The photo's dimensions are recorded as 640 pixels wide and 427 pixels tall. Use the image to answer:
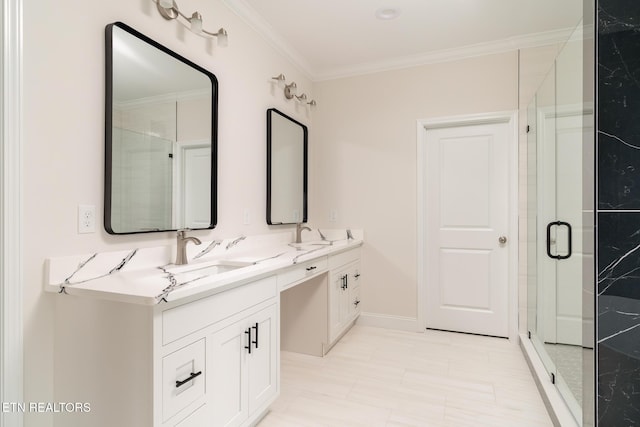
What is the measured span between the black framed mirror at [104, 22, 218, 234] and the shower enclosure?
1.93m

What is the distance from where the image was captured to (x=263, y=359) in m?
1.82

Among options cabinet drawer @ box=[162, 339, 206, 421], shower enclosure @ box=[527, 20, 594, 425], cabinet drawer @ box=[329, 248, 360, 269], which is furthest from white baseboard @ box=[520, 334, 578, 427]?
cabinet drawer @ box=[162, 339, 206, 421]

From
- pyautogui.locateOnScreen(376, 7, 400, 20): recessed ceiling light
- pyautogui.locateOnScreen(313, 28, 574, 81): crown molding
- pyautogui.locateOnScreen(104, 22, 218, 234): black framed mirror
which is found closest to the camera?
pyautogui.locateOnScreen(104, 22, 218, 234): black framed mirror

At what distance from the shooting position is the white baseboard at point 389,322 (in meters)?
3.31

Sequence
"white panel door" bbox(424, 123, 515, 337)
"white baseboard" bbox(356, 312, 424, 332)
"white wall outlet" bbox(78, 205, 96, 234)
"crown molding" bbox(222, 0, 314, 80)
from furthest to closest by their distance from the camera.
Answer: "white baseboard" bbox(356, 312, 424, 332)
"white panel door" bbox(424, 123, 515, 337)
"crown molding" bbox(222, 0, 314, 80)
"white wall outlet" bbox(78, 205, 96, 234)

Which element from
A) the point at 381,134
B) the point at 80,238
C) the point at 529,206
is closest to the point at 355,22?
the point at 381,134

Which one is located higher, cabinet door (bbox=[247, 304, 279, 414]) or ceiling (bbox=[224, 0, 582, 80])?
ceiling (bbox=[224, 0, 582, 80])

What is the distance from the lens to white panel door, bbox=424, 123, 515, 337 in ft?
10.3

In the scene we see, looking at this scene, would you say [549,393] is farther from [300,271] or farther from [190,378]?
[190,378]

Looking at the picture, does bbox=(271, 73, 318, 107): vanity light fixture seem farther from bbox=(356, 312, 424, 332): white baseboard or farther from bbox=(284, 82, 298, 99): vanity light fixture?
bbox=(356, 312, 424, 332): white baseboard

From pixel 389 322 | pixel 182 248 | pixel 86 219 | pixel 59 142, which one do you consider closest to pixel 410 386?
pixel 389 322

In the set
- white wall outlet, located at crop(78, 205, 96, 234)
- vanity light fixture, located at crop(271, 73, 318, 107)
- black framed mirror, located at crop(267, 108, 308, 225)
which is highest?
vanity light fixture, located at crop(271, 73, 318, 107)

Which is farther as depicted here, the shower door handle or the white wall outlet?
the shower door handle

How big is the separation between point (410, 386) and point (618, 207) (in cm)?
158
